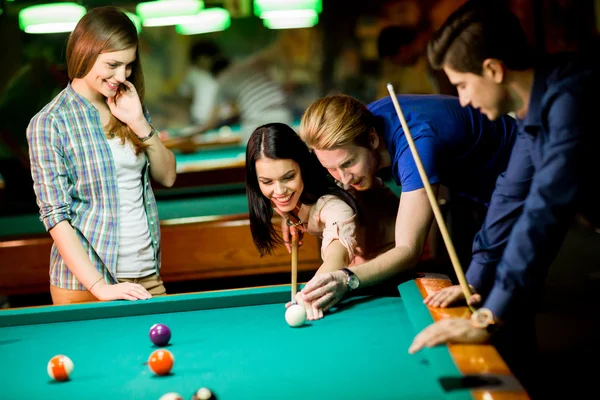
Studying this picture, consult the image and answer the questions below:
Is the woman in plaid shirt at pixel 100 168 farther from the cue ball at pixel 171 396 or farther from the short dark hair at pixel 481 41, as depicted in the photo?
the short dark hair at pixel 481 41

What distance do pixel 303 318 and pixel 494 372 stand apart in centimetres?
70

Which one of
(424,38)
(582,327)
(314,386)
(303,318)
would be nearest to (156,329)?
(303,318)

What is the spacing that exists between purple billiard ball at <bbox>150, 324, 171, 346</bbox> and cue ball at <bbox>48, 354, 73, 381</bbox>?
0.84 ft

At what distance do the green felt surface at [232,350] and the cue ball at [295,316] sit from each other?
0.02 meters

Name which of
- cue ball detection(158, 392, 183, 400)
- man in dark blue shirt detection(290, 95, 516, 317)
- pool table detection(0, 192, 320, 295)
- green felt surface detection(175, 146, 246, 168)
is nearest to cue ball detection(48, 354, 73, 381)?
cue ball detection(158, 392, 183, 400)

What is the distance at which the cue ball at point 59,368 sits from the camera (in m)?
1.81

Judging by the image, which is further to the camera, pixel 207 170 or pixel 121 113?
pixel 207 170

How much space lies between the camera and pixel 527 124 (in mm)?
1770

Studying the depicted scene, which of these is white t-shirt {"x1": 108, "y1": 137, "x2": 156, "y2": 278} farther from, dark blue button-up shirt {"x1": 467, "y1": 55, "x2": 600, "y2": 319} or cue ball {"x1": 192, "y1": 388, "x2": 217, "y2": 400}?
dark blue button-up shirt {"x1": 467, "y1": 55, "x2": 600, "y2": 319}

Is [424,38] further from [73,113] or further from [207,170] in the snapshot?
[73,113]

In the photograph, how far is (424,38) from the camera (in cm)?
665

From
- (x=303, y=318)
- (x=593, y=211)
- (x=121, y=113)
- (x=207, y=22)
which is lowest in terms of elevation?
(x=303, y=318)

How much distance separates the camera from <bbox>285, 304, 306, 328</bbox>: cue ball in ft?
6.91

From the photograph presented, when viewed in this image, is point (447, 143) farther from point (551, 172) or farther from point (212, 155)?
point (212, 155)
